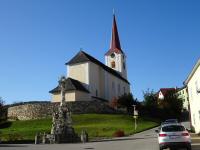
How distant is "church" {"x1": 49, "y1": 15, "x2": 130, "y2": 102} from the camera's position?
73.1m

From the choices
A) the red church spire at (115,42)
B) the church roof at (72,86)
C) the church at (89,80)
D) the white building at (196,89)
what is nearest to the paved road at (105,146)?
the white building at (196,89)

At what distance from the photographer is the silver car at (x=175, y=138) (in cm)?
1947

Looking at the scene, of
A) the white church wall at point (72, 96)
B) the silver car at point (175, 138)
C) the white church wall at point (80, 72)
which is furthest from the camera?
the white church wall at point (80, 72)

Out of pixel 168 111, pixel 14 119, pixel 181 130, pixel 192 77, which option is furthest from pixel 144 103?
pixel 181 130

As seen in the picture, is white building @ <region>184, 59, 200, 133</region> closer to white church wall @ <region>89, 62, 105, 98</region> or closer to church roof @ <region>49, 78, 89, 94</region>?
church roof @ <region>49, 78, 89, 94</region>

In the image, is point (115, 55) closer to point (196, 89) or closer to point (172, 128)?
point (196, 89)

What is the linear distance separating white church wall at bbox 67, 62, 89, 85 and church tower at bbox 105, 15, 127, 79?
21758 mm

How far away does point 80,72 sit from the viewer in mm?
79562

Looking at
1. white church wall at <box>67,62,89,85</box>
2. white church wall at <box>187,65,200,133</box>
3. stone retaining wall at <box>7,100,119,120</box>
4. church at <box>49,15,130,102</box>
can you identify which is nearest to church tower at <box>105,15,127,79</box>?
church at <box>49,15,130,102</box>

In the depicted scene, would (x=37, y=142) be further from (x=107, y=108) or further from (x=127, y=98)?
(x=127, y=98)

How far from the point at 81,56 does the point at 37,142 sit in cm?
4838

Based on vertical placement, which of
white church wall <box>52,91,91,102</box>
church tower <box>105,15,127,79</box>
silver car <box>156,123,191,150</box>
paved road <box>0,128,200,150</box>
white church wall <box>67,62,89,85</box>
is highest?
church tower <box>105,15,127,79</box>

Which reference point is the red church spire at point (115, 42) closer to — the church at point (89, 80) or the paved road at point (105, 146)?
the church at point (89, 80)

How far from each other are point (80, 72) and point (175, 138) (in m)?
60.6
